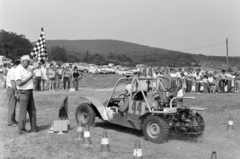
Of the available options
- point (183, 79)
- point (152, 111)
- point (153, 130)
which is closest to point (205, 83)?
point (183, 79)

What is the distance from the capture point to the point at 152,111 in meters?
7.34

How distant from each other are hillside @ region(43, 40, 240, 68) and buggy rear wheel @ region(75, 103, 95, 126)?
60.8 metres

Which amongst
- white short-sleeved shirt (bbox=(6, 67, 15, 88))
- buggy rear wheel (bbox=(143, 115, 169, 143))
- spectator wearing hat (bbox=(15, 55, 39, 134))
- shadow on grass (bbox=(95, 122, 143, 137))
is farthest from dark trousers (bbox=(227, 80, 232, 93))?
spectator wearing hat (bbox=(15, 55, 39, 134))

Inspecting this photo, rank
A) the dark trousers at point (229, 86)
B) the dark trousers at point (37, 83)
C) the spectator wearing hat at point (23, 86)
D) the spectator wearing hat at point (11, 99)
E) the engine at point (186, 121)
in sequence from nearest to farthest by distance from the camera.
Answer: the engine at point (186, 121), the spectator wearing hat at point (23, 86), the spectator wearing hat at point (11, 99), the dark trousers at point (37, 83), the dark trousers at point (229, 86)

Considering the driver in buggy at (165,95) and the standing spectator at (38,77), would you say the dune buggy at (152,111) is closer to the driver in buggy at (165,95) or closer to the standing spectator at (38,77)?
the driver in buggy at (165,95)

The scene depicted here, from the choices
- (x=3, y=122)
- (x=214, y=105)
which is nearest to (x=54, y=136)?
(x=3, y=122)

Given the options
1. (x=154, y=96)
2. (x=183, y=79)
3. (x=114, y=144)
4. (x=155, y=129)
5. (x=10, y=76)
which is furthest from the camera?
(x=183, y=79)

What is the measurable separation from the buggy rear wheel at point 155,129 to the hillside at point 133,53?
62581 millimetres

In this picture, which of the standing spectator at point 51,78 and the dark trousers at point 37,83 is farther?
the standing spectator at point 51,78

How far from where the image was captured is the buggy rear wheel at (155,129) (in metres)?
6.94

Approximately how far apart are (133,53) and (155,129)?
92.2m

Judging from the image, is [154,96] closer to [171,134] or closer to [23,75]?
[171,134]

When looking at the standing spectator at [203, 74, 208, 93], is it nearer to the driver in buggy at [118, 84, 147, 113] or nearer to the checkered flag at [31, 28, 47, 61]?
the checkered flag at [31, 28, 47, 61]

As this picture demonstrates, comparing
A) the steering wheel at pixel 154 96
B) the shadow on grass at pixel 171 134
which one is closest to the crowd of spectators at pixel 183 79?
the shadow on grass at pixel 171 134
